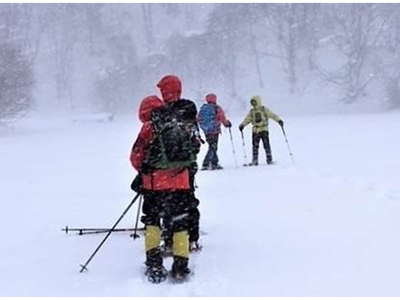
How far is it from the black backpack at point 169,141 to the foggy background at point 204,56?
1432 inches

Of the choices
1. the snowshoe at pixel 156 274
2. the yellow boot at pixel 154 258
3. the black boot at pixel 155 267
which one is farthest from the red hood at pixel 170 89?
the snowshoe at pixel 156 274

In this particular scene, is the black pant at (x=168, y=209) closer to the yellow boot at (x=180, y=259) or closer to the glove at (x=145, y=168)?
the yellow boot at (x=180, y=259)

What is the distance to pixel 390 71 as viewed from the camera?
182 ft

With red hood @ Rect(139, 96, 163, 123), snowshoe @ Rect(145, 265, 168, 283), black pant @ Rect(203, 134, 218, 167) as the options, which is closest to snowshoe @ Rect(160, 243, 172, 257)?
snowshoe @ Rect(145, 265, 168, 283)

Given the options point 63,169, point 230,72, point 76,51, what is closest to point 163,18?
point 76,51

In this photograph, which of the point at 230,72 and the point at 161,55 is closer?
the point at 230,72

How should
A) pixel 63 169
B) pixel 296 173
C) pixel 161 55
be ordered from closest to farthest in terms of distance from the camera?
pixel 296 173, pixel 63 169, pixel 161 55

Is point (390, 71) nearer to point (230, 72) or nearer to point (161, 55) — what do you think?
point (230, 72)

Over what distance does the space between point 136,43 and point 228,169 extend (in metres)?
70.3

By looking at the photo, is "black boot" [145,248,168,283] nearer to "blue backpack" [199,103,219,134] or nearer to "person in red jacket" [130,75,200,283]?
"person in red jacket" [130,75,200,283]

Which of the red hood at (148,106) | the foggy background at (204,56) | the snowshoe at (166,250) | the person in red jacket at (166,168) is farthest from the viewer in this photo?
the foggy background at (204,56)

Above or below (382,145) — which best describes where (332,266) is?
above

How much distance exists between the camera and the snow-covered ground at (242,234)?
5.88m

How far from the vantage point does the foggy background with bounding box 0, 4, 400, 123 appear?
180 ft
